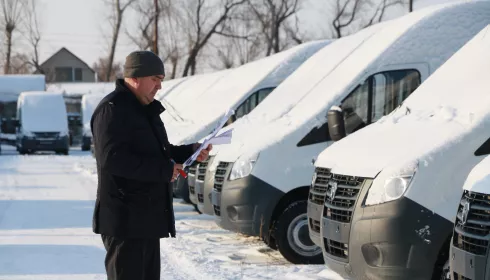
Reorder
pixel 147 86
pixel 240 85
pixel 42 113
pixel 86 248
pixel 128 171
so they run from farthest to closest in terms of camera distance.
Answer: pixel 42 113 → pixel 240 85 → pixel 86 248 → pixel 147 86 → pixel 128 171

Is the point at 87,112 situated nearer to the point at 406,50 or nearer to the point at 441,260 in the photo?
the point at 406,50

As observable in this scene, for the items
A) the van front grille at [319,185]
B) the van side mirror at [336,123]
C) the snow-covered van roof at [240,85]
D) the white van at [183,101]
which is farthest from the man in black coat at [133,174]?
the snow-covered van roof at [240,85]

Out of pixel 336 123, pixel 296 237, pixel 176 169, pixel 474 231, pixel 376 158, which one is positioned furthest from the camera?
pixel 296 237

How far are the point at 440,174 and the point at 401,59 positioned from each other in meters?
3.24

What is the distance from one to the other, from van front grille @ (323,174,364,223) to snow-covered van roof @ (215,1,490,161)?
208cm

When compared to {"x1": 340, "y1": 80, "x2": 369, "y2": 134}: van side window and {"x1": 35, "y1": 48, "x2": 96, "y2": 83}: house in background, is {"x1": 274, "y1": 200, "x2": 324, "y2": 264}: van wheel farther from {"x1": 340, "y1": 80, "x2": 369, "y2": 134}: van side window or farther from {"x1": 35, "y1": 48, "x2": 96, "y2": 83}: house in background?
{"x1": 35, "y1": 48, "x2": 96, "y2": 83}: house in background

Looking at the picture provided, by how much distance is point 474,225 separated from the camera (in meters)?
5.30

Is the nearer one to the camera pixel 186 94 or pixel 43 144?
pixel 186 94

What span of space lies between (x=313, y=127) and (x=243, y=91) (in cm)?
454

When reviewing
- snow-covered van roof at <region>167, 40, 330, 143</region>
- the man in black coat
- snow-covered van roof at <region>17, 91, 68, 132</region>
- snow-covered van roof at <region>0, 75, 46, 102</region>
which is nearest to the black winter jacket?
the man in black coat

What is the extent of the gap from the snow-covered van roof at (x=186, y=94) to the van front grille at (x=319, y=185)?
8375 millimetres

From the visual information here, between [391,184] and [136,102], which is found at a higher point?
[136,102]

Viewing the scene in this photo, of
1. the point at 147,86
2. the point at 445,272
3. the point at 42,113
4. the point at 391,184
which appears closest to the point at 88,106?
the point at 42,113

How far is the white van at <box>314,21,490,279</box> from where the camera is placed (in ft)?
21.1
